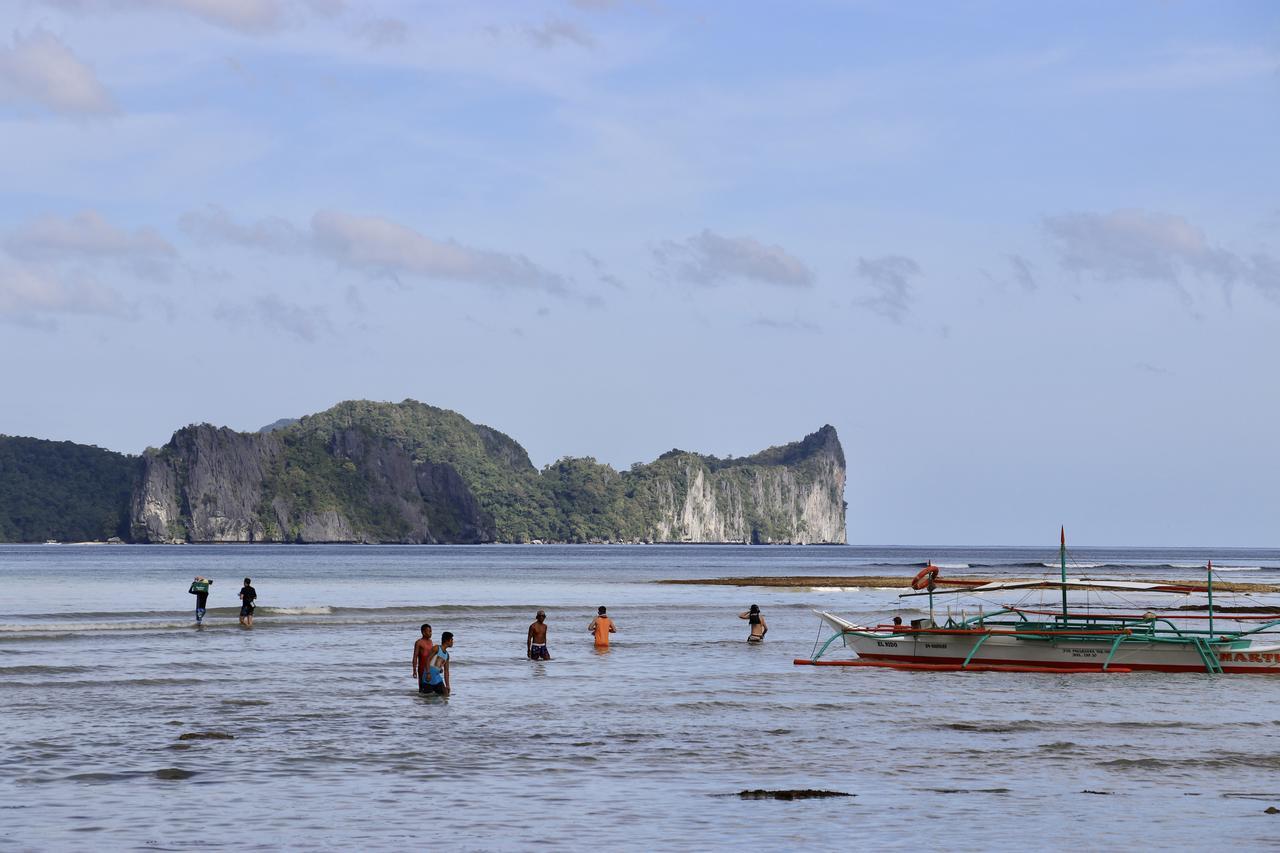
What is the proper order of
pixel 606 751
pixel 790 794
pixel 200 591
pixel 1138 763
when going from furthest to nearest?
pixel 200 591 → pixel 606 751 → pixel 1138 763 → pixel 790 794

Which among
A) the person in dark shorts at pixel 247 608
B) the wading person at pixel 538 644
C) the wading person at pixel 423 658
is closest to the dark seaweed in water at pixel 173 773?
the wading person at pixel 423 658

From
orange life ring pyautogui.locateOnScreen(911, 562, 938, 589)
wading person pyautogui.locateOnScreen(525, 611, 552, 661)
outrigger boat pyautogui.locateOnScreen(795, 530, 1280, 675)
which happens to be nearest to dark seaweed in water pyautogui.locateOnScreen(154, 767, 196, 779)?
wading person pyautogui.locateOnScreen(525, 611, 552, 661)

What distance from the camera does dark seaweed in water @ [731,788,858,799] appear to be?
17484 mm

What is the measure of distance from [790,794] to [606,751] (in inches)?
176

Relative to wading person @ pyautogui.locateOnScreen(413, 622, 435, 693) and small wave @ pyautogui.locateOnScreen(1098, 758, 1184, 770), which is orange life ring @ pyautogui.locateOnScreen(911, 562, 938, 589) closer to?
wading person @ pyautogui.locateOnScreen(413, 622, 435, 693)

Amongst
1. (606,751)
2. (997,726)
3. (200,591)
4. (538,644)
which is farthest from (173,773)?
(200,591)

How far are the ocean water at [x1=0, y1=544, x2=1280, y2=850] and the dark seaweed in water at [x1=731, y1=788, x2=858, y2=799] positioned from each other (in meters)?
0.25

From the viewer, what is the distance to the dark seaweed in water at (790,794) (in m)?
17.5

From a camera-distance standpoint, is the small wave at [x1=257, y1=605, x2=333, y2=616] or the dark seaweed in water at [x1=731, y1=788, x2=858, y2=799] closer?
the dark seaweed in water at [x1=731, y1=788, x2=858, y2=799]

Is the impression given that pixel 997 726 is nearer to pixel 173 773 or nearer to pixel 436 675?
pixel 436 675

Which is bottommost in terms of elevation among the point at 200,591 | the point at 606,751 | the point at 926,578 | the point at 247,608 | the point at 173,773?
the point at 606,751

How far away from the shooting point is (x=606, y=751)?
21406 millimetres

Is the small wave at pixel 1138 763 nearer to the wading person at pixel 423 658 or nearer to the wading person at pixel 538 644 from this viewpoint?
the wading person at pixel 423 658

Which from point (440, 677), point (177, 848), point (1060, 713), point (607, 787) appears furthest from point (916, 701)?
point (177, 848)
